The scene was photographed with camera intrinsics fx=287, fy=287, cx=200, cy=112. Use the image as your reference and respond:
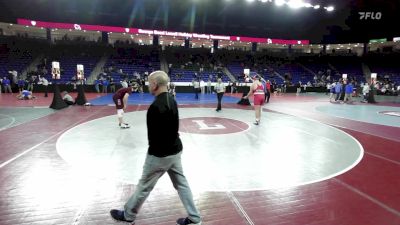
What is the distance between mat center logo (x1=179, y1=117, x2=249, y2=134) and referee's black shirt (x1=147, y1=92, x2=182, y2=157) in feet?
20.2

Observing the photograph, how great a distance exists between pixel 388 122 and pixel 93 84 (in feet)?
81.4

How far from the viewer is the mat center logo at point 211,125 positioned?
32.5ft

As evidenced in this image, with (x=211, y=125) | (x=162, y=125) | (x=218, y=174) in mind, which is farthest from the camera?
(x=211, y=125)

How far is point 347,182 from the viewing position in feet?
17.9

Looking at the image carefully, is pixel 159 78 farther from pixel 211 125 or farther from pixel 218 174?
pixel 211 125

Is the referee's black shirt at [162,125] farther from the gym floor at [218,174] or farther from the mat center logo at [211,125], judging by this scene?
the mat center logo at [211,125]

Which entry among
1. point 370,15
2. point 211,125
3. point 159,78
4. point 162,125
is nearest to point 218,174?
point 162,125

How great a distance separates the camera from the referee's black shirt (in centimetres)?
344

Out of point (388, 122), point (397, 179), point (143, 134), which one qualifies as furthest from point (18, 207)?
point (388, 122)

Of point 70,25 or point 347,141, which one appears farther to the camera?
point 70,25

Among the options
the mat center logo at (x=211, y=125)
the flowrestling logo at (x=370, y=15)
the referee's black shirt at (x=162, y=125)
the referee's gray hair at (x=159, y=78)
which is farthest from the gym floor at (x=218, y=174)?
the flowrestling logo at (x=370, y=15)

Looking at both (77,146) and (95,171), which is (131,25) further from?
(95,171)

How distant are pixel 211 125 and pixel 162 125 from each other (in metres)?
7.58

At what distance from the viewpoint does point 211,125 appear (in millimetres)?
10977
